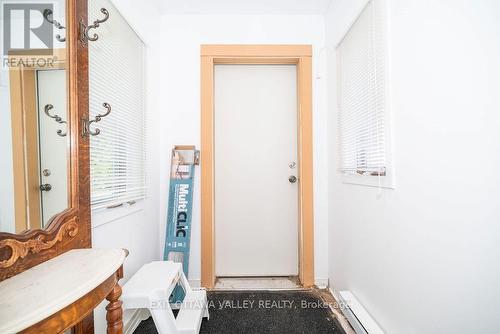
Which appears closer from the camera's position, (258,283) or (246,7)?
(246,7)

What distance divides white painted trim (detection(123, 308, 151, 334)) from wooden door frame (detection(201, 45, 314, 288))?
0.60 meters

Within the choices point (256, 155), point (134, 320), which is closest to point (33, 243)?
point (134, 320)

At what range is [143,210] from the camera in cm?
188

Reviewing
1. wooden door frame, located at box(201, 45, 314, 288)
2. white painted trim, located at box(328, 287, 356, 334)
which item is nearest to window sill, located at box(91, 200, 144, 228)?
wooden door frame, located at box(201, 45, 314, 288)

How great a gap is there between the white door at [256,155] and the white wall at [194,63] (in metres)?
0.24

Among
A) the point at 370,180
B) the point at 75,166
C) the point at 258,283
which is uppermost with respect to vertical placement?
the point at 75,166

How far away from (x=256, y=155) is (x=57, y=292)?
74.4 inches

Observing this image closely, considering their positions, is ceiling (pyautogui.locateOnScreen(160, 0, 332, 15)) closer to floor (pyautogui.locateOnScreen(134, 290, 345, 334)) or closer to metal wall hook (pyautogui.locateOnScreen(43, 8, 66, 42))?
metal wall hook (pyautogui.locateOnScreen(43, 8, 66, 42))

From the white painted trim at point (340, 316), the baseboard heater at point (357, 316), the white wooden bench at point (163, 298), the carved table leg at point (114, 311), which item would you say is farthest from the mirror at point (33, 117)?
the white painted trim at point (340, 316)

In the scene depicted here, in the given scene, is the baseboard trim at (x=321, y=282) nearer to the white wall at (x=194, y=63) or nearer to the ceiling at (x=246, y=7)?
the white wall at (x=194, y=63)

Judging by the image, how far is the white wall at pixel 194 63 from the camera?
2.22 m

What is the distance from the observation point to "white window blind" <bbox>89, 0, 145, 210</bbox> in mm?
1302

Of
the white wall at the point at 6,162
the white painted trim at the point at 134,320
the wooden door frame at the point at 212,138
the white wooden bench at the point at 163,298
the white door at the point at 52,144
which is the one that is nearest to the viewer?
the white wall at the point at 6,162

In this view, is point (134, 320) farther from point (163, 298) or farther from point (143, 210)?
point (143, 210)
